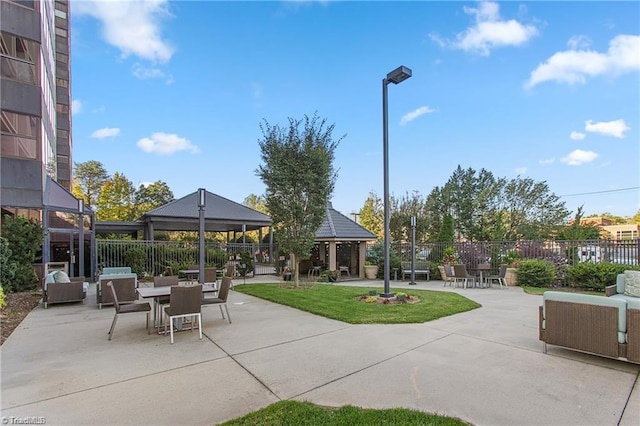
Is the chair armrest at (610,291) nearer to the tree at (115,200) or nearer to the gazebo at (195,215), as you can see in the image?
the gazebo at (195,215)

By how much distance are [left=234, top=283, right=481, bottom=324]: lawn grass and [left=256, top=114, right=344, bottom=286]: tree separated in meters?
2.28

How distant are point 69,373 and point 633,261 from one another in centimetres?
1512

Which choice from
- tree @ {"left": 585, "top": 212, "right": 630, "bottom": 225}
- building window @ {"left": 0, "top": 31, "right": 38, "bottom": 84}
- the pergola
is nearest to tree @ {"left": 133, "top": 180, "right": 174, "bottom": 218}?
the pergola

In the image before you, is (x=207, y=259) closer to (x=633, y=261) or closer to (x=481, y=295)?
(x=481, y=295)

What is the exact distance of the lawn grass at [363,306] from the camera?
6.40m

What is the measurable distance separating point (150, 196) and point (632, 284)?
38.7 metres

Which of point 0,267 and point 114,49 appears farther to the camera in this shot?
point 114,49

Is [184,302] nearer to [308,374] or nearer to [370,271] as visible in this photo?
[308,374]

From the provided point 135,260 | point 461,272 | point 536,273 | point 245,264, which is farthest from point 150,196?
point 536,273

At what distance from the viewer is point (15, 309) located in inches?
308

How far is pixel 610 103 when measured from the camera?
47.1ft

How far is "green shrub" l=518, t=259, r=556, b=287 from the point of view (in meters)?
11.9

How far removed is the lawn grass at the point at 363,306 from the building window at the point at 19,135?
10.5 m

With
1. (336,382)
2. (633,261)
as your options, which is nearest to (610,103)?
(633,261)
